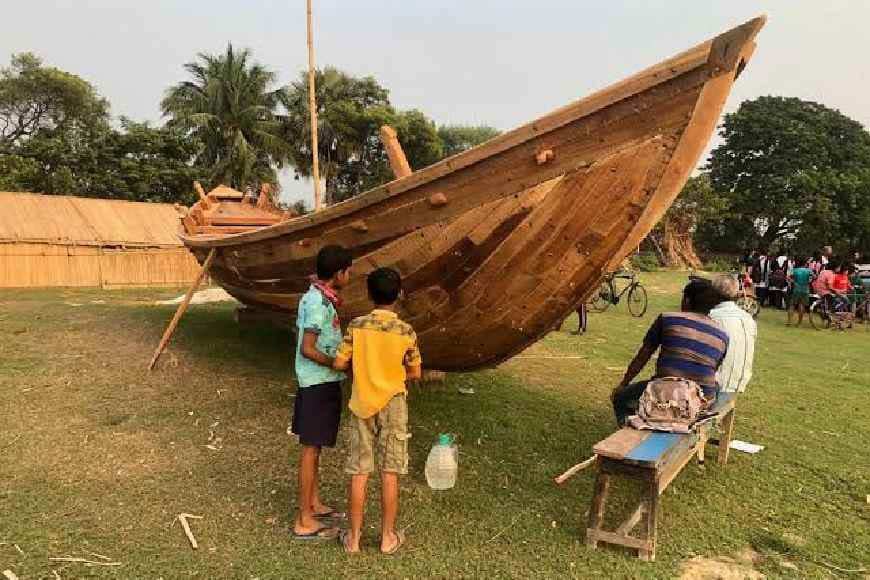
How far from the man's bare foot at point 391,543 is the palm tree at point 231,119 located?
26504 mm

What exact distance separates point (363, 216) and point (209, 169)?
27.0 m

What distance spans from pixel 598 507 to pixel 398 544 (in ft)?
3.50

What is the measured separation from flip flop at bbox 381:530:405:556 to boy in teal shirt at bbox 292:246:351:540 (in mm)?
334

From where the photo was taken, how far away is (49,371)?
617 cm

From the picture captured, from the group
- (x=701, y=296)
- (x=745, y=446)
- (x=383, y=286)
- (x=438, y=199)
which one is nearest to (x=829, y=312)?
(x=745, y=446)

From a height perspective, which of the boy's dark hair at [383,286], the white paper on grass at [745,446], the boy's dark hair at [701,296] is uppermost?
the boy's dark hair at [383,286]

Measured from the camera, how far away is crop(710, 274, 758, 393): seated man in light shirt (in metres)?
4.56

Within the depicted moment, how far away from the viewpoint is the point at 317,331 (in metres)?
3.27

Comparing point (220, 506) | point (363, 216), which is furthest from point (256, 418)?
point (363, 216)

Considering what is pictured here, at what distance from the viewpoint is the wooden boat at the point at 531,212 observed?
329cm

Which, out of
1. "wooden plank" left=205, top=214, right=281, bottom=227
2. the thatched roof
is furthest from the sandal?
the thatched roof

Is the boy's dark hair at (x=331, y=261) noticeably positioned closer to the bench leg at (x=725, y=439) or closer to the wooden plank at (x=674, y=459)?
the wooden plank at (x=674, y=459)

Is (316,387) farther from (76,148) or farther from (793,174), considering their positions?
(793,174)

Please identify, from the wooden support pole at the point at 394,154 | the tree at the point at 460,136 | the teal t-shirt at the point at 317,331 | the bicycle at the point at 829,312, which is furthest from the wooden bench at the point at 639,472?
the tree at the point at 460,136
